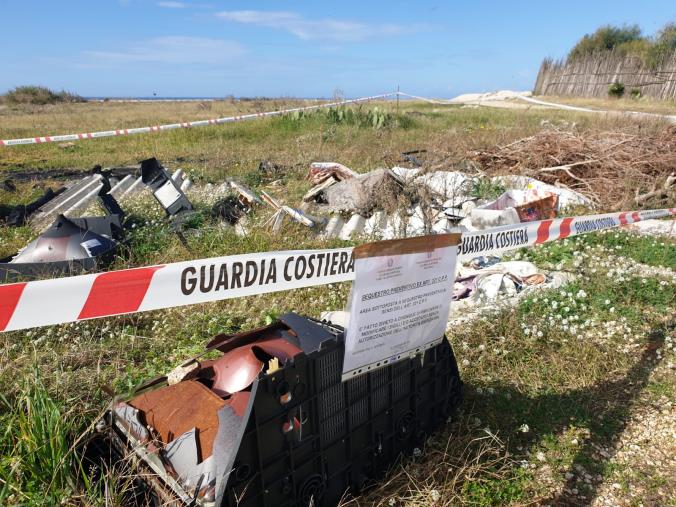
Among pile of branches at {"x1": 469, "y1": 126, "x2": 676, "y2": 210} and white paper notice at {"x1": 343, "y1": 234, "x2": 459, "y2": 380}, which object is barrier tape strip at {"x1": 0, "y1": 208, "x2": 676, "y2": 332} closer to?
white paper notice at {"x1": 343, "y1": 234, "x2": 459, "y2": 380}

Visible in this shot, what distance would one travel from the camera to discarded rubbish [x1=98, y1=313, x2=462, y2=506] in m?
1.85

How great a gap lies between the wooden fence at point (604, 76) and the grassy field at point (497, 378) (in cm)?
2534

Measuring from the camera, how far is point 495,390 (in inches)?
132

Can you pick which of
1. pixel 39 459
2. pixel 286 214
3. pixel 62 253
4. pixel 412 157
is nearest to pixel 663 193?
pixel 412 157

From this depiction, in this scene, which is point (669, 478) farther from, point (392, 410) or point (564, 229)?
point (564, 229)

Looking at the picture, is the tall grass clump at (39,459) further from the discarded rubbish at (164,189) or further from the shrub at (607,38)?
the shrub at (607,38)

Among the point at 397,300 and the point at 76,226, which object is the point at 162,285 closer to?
the point at 397,300

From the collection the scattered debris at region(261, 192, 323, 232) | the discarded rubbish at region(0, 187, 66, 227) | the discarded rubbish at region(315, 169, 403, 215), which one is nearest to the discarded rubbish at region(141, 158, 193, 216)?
the scattered debris at region(261, 192, 323, 232)

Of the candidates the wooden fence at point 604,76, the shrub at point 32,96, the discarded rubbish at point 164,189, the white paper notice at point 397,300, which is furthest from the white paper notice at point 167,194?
the shrub at point 32,96

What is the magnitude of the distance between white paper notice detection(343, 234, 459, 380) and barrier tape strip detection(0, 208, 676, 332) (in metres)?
0.47

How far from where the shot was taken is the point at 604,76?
1180 inches

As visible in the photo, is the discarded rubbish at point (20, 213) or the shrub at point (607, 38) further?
the shrub at point (607, 38)

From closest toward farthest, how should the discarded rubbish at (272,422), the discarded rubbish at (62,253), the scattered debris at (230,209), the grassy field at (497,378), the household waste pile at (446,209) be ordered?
1. the discarded rubbish at (272,422)
2. the grassy field at (497,378)
3. the discarded rubbish at (62,253)
4. the household waste pile at (446,209)
5. the scattered debris at (230,209)

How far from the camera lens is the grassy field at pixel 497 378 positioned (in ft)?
7.79
